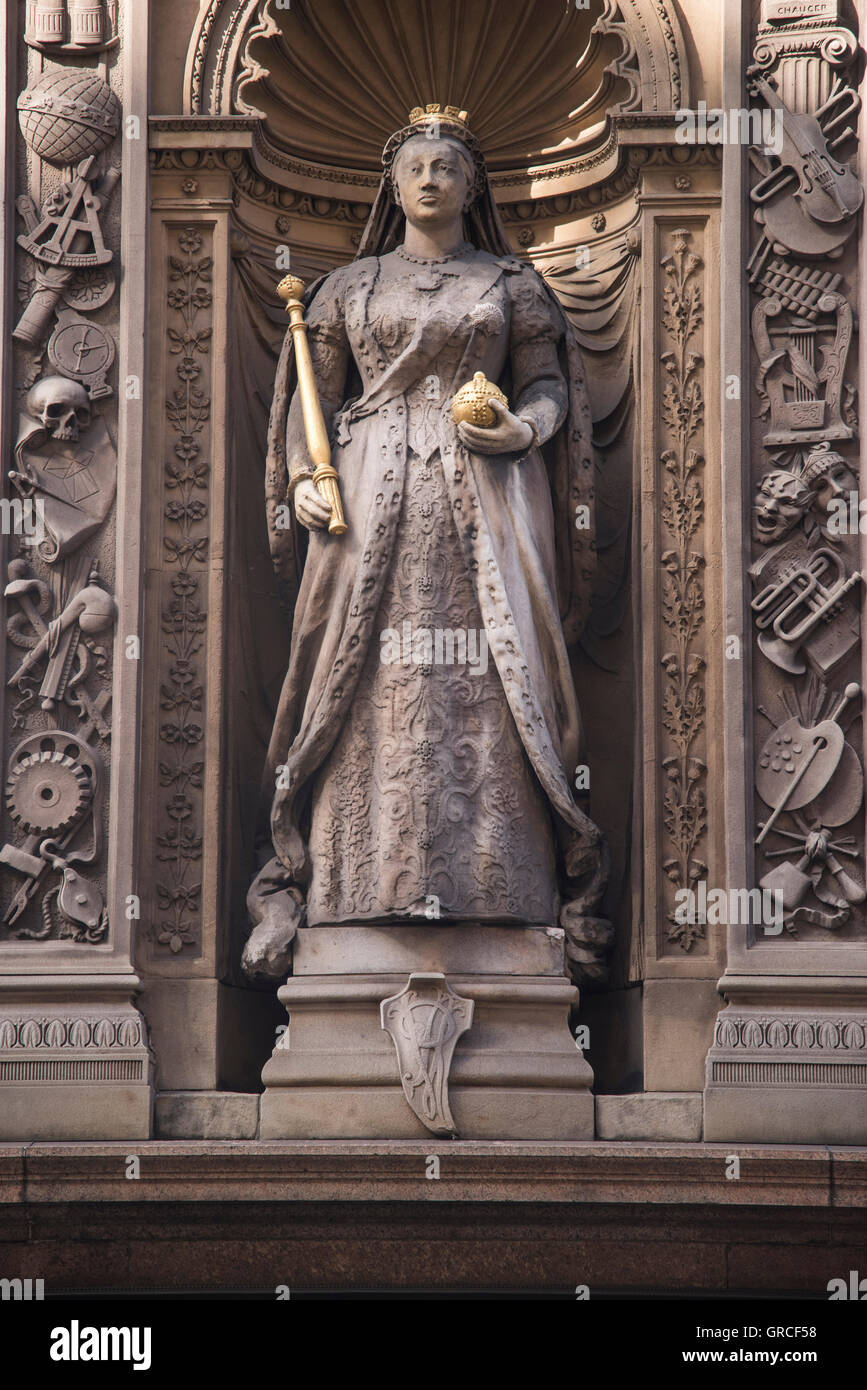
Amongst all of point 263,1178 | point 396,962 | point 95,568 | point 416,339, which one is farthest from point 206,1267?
point 416,339

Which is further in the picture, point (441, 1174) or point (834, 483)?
point (834, 483)

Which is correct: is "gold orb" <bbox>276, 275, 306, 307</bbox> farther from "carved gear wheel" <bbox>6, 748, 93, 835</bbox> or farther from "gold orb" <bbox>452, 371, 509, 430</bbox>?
"carved gear wheel" <bbox>6, 748, 93, 835</bbox>

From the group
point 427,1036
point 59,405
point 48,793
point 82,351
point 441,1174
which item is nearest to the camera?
point 441,1174

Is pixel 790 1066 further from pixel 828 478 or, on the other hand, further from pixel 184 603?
pixel 184 603

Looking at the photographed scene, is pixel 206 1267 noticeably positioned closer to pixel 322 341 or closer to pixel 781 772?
pixel 781 772

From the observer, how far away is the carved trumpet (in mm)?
10516

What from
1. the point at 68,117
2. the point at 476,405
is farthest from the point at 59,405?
the point at 476,405

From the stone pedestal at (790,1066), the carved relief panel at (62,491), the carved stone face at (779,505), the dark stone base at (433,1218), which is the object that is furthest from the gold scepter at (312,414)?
the dark stone base at (433,1218)

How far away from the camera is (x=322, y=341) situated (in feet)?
36.4

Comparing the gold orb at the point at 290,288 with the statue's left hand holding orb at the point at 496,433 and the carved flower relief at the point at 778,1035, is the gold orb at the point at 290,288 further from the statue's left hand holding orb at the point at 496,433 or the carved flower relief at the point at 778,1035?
the carved flower relief at the point at 778,1035

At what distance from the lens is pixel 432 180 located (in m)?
11.0

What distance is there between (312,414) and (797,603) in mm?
2294

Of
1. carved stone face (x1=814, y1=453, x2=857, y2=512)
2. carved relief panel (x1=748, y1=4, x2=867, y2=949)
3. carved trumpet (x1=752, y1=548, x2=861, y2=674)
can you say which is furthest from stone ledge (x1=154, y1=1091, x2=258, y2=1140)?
carved stone face (x1=814, y1=453, x2=857, y2=512)

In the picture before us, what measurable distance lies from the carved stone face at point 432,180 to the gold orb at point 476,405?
919 millimetres
